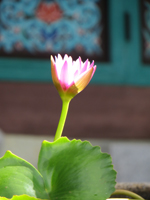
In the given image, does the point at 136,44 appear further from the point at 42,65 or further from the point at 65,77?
the point at 65,77

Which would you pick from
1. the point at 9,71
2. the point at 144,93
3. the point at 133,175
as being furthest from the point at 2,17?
the point at 133,175

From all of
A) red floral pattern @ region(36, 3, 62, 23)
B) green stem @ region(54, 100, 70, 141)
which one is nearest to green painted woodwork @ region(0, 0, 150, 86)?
red floral pattern @ region(36, 3, 62, 23)

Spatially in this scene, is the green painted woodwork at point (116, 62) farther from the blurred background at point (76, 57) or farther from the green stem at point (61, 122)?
the green stem at point (61, 122)

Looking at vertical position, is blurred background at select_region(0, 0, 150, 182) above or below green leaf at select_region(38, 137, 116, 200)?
above

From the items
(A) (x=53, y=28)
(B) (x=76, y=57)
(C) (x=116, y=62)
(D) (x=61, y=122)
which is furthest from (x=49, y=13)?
(D) (x=61, y=122)

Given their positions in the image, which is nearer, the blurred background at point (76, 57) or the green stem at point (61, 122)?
the green stem at point (61, 122)

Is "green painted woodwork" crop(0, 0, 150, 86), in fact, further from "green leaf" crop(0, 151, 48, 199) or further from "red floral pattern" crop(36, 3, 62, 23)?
"green leaf" crop(0, 151, 48, 199)

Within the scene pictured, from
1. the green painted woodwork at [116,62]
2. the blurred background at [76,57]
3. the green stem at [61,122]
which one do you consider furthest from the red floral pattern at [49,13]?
the green stem at [61,122]
